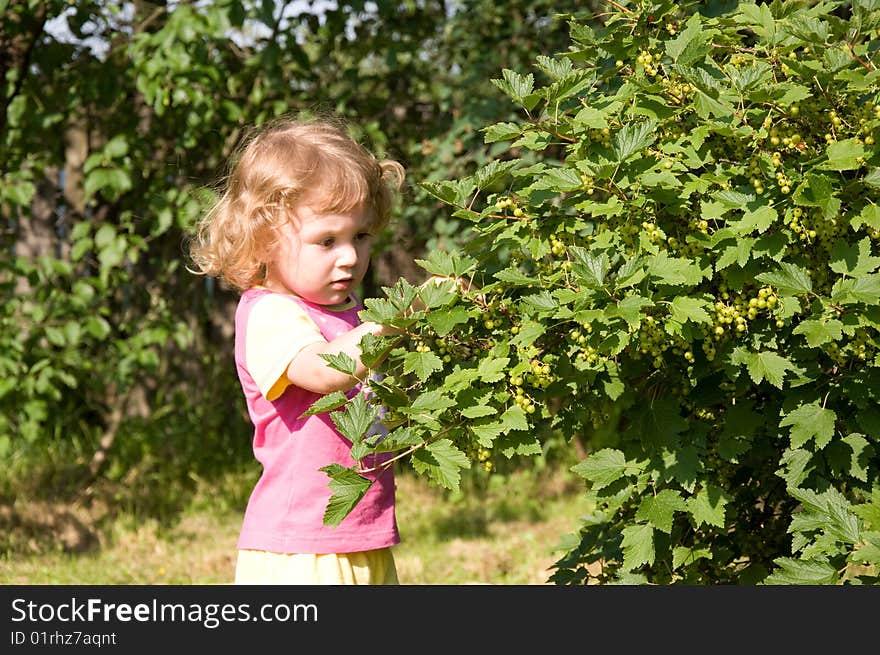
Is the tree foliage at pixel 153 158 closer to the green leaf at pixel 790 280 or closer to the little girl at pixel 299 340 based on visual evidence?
the little girl at pixel 299 340

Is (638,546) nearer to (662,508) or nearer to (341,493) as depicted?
(662,508)

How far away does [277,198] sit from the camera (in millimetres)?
2510

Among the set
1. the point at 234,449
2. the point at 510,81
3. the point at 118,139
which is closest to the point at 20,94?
the point at 118,139

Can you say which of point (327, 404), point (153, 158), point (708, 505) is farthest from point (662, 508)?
point (153, 158)

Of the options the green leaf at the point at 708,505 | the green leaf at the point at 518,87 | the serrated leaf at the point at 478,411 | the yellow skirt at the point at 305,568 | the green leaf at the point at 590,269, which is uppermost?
the green leaf at the point at 518,87

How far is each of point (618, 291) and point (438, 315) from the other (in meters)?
0.32

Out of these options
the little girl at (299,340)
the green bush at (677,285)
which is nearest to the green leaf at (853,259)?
the green bush at (677,285)

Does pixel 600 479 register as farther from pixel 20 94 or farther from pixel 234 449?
pixel 234 449

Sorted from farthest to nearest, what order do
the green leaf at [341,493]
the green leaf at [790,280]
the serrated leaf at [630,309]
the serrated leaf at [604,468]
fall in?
the serrated leaf at [604,468] < the green leaf at [790,280] < the green leaf at [341,493] < the serrated leaf at [630,309]

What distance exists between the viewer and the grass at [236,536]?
182 inches

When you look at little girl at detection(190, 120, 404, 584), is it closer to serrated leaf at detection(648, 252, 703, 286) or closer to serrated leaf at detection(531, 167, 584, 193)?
serrated leaf at detection(531, 167, 584, 193)

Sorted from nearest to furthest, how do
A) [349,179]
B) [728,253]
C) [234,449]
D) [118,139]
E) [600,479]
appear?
1. [728,253]
2. [600,479]
3. [349,179]
4. [118,139]
5. [234,449]

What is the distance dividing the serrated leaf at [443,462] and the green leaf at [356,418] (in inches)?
4.1

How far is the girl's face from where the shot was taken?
2449 millimetres
